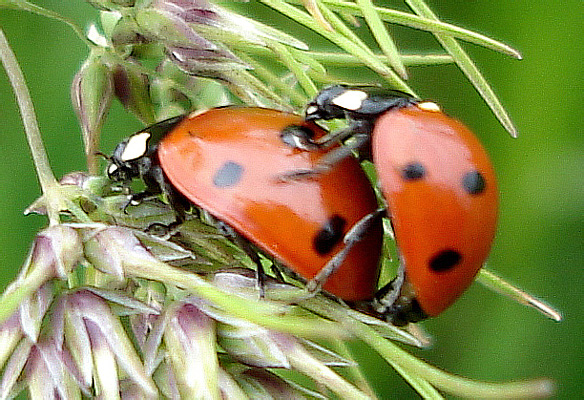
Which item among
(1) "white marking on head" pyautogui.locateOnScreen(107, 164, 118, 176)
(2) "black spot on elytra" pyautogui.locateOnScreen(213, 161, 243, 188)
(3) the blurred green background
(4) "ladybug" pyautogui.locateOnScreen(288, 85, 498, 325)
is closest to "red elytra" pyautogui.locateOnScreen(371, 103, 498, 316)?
(4) "ladybug" pyautogui.locateOnScreen(288, 85, 498, 325)

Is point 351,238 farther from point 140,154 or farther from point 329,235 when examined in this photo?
point 140,154

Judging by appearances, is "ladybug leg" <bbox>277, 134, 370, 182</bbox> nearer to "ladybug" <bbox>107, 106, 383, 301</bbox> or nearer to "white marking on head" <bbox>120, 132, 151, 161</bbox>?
"ladybug" <bbox>107, 106, 383, 301</bbox>

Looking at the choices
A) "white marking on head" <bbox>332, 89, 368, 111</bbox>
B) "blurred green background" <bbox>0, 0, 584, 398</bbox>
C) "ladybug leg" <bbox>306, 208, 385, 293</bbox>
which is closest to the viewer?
"ladybug leg" <bbox>306, 208, 385, 293</bbox>

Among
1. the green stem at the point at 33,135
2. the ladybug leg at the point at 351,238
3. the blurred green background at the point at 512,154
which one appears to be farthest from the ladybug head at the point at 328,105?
the blurred green background at the point at 512,154

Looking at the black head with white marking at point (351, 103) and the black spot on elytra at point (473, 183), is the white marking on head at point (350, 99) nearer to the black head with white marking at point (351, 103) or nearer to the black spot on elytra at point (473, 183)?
the black head with white marking at point (351, 103)

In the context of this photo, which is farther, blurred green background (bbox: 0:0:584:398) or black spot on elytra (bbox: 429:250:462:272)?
blurred green background (bbox: 0:0:584:398)

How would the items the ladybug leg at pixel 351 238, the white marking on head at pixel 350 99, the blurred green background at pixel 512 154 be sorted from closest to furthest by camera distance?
the ladybug leg at pixel 351 238 → the white marking on head at pixel 350 99 → the blurred green background at pixel 512 154

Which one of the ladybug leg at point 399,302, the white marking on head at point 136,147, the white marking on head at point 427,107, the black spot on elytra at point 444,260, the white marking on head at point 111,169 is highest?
the white marking on head at point 427,107

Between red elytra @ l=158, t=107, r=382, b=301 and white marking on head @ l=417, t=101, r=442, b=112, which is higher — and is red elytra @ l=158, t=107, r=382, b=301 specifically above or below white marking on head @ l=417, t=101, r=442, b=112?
below
